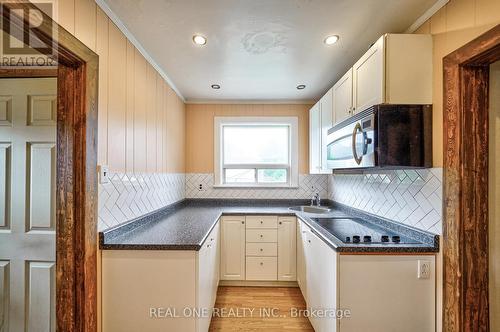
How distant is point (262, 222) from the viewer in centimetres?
290

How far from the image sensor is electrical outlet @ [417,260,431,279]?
1522mm

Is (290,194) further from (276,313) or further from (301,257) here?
(276,313)

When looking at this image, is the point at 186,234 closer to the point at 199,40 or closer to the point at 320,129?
the point at 199,40

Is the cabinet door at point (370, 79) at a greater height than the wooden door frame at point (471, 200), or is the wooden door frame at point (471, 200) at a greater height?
the cabinet door at point (370, 79)

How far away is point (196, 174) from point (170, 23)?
7.33ft

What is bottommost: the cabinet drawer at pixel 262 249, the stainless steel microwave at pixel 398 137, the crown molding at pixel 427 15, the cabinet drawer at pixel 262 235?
the cabinet drawer at pixel 262 249

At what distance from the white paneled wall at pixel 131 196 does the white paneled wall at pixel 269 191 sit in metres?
0.69

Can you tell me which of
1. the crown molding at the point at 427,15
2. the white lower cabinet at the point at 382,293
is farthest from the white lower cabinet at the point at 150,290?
the crown molding at the point at 427,15

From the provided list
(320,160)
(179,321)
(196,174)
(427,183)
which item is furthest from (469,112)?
(196,174)

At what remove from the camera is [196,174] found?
3625mm

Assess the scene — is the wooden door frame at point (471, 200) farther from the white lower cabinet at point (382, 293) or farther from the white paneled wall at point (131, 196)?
the white paneled wall at point (131, 196)

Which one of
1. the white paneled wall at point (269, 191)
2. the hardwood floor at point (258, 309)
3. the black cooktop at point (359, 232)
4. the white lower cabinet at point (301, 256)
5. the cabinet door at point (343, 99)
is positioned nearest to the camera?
the black cooktop at point (359, 232)

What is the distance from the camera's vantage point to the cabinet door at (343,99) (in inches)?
80.6

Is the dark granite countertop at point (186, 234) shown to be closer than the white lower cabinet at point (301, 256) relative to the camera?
Yes
